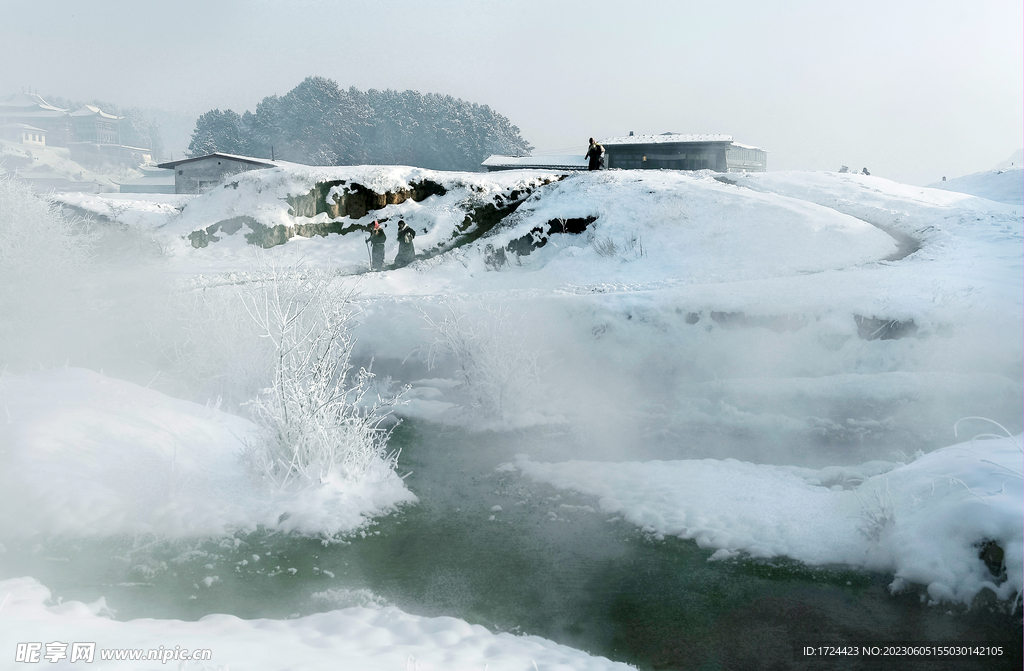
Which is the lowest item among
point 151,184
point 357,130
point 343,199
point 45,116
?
point 343,199

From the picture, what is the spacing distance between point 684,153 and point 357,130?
33.7 m

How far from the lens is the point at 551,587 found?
5.73m

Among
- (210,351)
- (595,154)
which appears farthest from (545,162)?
(210,351)

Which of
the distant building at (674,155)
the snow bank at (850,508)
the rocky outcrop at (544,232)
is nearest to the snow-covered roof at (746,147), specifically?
the distant building at (674,155)

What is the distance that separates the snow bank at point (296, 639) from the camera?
3.78 metres

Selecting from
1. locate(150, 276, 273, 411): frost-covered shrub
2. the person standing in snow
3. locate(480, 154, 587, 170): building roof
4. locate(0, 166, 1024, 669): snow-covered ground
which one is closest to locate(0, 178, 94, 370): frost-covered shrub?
locate(0, 166, 1024, 669): snow-covered ground

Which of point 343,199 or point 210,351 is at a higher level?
point 343,199

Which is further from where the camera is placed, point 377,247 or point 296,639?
point 377,247

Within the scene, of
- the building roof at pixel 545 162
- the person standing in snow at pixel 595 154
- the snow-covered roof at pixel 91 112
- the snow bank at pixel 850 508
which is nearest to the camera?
the snow bank at pixel 850 508

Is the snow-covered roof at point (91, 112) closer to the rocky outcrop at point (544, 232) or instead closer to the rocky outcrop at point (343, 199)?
the rocky outcrop at point (343, 199)

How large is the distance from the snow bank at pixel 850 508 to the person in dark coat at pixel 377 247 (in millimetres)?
10644

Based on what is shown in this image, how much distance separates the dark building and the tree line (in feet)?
80.5

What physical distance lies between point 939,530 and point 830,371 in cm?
514

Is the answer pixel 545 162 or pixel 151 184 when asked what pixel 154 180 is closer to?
pixel 151 184
